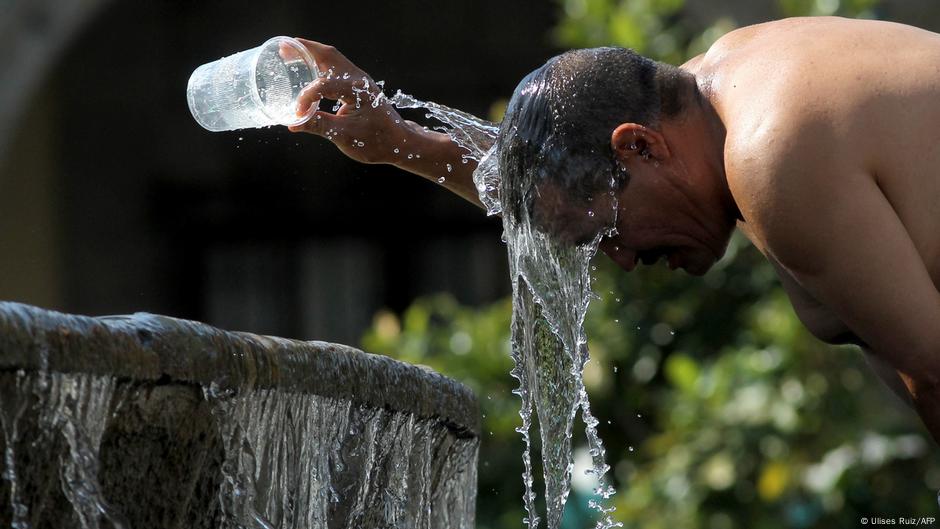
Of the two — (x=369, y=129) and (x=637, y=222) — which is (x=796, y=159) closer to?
(x=637, y=222)

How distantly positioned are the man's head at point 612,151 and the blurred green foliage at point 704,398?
8.69 ft

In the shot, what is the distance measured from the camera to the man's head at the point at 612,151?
254 cm

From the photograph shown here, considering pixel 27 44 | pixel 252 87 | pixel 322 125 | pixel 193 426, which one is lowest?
pixel 193 426

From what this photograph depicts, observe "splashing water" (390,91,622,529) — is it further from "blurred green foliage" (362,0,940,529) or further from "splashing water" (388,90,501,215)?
"blurred green foliage" (362,0,940,529)

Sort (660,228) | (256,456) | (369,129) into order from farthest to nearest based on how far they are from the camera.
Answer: (369,129)
(660,228)
(256,456)

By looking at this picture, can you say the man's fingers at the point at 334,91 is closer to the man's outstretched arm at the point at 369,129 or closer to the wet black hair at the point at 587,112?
the man's outstretched arm at the point at 369,129

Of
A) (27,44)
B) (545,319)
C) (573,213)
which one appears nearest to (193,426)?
(573,213)

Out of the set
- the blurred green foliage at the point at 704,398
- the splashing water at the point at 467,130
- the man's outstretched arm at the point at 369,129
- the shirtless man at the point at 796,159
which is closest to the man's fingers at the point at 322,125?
the man's outstretched arm at the point at 369,129

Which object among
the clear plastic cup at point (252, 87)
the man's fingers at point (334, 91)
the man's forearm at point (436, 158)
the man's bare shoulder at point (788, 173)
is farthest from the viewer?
the man's forearm at point (436, 158)

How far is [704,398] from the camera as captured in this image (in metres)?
5.28

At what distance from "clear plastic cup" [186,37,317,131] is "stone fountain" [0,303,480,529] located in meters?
0.74

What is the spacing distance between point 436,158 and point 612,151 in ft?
2.45

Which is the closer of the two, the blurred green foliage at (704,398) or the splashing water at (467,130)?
the splashing water at (467,130)

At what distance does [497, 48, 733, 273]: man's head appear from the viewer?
2.54 metres
